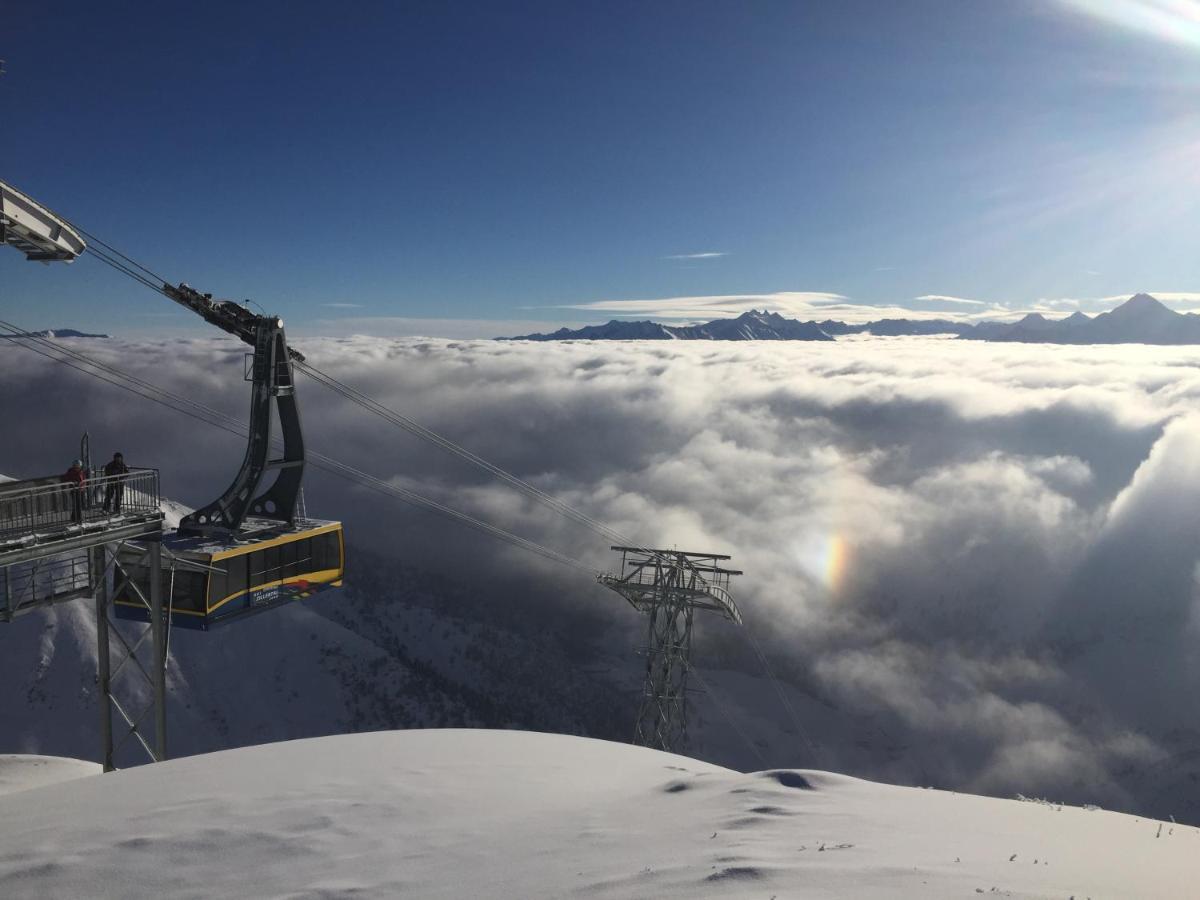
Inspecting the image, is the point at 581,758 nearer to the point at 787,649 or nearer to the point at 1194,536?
the point at 787,649

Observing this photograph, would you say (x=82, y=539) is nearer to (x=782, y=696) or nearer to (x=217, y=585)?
(x=217, y=585)

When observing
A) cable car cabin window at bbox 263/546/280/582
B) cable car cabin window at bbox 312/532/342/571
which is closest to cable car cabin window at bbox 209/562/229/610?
cable car cabin window at bbox 263/546/280/582

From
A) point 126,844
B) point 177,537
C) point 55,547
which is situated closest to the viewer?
point 126,844

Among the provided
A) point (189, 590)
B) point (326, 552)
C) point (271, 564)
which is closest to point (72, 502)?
point (189, 590)

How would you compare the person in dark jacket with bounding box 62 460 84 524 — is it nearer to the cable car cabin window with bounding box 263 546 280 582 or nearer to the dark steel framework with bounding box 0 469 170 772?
the dark steel framework with bounding box 0 469 170 772

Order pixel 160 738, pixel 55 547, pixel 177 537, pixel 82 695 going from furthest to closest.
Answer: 1. pixel 82 695
2. pixel 177 537
3. pixel 160 738
4. pixel 55 547

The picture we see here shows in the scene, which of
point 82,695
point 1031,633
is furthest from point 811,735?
point 82,695
